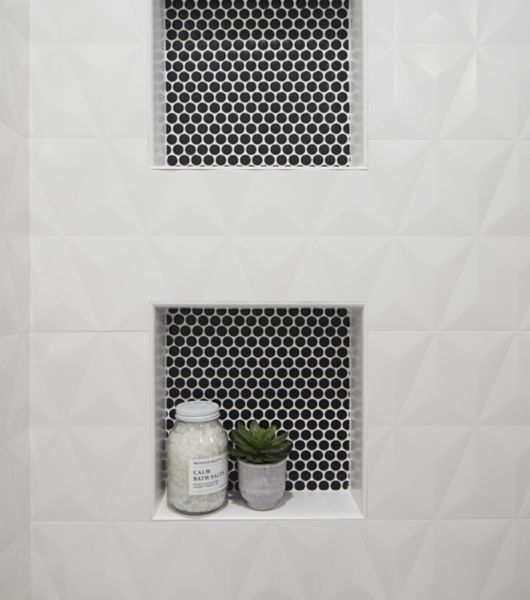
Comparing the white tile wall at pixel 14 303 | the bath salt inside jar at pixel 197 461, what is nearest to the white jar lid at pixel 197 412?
the bath salt inside jar at pixel 197 461

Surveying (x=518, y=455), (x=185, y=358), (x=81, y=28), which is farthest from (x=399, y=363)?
(x=81, y=28)

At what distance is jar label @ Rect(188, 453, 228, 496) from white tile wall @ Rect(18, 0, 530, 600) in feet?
0.26

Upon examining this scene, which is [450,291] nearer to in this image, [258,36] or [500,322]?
[500,322]

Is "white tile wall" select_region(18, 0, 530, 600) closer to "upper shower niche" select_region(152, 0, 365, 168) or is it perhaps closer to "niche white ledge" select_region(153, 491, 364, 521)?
"niche white ledge" select_region(153, 491, 364, 521)

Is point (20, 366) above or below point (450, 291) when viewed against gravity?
below

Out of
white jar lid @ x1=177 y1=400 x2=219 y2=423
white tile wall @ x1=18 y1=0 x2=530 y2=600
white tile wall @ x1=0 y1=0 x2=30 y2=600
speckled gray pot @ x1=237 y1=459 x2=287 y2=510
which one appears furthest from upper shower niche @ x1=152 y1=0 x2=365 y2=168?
speckled gray pot @ x1=237 y1=459 x2=287 y2=510

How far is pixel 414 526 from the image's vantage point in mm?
932

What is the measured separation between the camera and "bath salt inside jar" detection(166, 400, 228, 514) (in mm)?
910

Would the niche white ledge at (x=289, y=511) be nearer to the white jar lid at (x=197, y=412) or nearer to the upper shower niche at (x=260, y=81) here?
the white jar lid at (x=197, y=412)

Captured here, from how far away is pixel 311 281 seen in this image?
0.92 meters

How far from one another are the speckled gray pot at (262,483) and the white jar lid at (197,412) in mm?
106

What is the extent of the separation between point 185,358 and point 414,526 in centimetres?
54

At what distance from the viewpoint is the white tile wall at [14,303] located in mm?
832

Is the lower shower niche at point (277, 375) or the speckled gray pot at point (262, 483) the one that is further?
the lower shower niche at point (277, 375)
